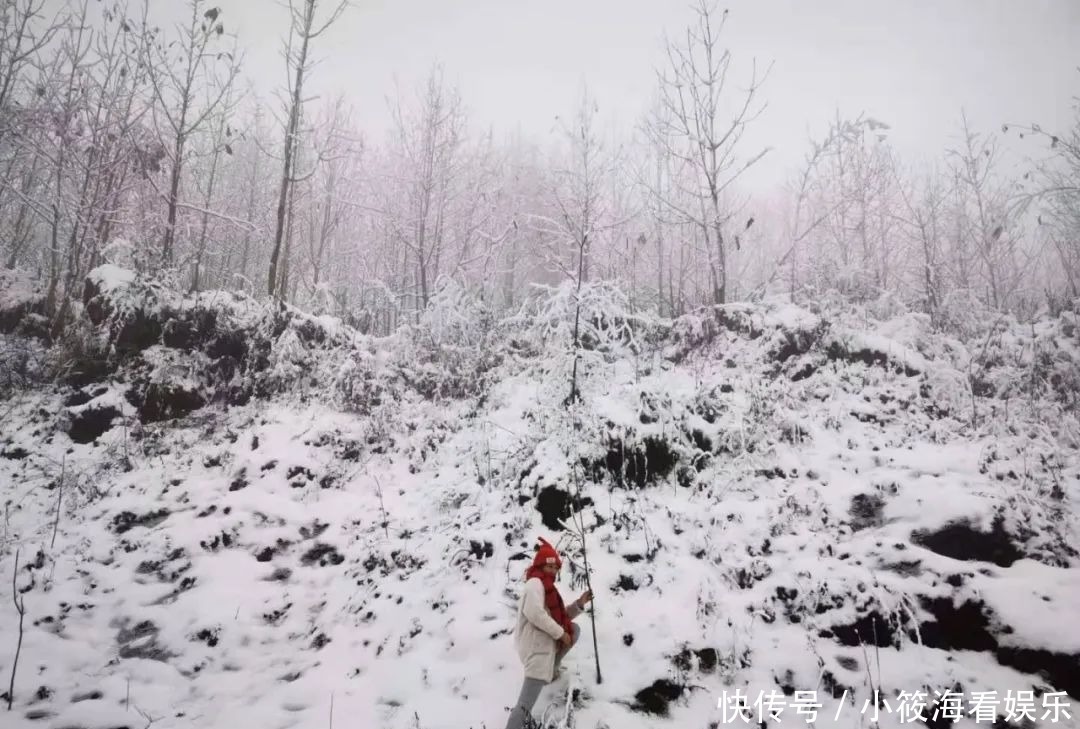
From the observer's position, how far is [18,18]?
10.2 m

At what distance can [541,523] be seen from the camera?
254 inches

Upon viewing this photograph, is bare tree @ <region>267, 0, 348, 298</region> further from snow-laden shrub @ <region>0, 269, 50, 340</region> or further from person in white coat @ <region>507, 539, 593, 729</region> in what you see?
person in white coat @ <region>507, 539, 593, 729</region>

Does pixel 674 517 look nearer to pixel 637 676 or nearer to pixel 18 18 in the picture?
pixel 637 676

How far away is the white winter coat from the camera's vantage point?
405 centimetres

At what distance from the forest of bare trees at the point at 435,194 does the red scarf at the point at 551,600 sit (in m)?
5.01

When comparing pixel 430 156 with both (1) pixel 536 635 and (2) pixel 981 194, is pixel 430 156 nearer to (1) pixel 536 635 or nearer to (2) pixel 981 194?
(1) pixel 536 635

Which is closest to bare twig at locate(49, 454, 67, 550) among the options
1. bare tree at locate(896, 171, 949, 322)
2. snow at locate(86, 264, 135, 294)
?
snow at locate(86, 264, 135, 294)

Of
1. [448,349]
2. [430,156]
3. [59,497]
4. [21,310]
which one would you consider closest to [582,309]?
[448,349]

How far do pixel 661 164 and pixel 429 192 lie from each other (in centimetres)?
921

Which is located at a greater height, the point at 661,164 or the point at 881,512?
the point at 661,164

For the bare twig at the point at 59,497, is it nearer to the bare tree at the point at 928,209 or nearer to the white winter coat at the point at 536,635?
the white winter coat at the point at 536,635

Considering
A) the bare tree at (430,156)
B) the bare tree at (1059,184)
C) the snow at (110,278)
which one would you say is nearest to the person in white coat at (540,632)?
the bare tree at (1059,184)

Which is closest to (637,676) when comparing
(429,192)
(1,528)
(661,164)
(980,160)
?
(1,528)

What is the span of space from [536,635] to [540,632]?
4cm
